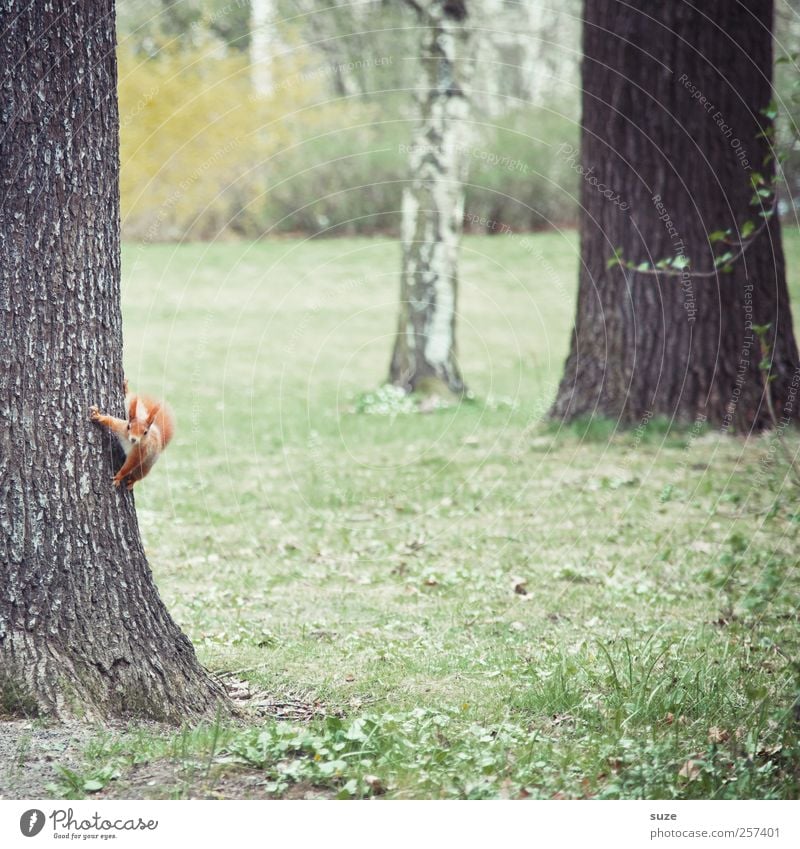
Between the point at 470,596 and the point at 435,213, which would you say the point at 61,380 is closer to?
the point at 470,596

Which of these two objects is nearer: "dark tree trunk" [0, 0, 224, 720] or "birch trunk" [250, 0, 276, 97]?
"dark tree trunk" [0, 0, 224, 720]

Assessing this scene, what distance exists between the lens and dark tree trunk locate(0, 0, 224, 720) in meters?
3.00

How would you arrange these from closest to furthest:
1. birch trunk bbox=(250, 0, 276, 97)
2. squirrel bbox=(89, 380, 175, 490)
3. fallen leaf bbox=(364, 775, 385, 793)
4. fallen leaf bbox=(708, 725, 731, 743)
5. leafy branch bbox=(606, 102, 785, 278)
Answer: fallen leaf bbox=(364, 775, 385, 793) → fallen leaf bbox=(708, 725, 731, 743) → squirrel bbox=(89, 380, 175, 490) → leafy branch bbox=(606, 102, 785, 278) → birch trunk bbox=(250, 0, 276, 97)

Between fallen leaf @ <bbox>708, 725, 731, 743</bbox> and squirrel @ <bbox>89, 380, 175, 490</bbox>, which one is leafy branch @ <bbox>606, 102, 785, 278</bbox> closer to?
fallen leaf @ <bbox>708, 725, 731, 743</bbox>

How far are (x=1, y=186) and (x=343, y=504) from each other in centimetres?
373

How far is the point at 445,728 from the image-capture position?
10.5ft

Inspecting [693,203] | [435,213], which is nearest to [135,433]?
[693,203]

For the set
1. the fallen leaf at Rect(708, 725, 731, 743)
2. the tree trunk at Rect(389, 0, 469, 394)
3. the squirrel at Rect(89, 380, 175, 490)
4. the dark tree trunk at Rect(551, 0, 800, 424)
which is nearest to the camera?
the fallen leaf at Rect(708, 725, 731, 743)

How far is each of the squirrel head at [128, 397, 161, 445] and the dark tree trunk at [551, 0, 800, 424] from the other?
5.04 m

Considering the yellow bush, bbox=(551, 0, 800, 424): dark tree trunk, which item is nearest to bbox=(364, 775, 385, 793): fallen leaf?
bbox=(551, 0, 800, 424): dark tree trunk

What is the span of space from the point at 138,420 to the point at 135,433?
0.06m

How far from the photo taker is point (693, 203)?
24.5 feet
